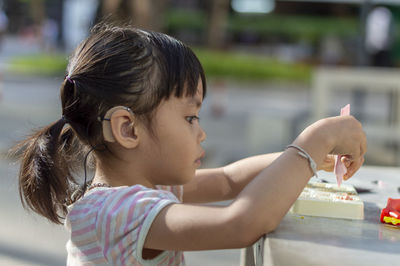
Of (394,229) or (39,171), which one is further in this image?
(39,171)

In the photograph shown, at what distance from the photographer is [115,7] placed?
23.3ft

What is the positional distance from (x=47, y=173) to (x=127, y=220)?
27cm

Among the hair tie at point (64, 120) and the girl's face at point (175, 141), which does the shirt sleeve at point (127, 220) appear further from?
the hair tie at point (64, 120)

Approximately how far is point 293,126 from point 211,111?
14.4ft

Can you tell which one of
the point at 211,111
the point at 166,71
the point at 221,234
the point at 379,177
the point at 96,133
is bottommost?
the point at 211,111

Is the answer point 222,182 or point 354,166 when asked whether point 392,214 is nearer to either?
point 354,166

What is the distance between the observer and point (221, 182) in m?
1.49

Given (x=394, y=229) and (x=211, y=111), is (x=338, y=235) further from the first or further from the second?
(x=211, y=111)

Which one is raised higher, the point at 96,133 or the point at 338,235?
the point at 96,133

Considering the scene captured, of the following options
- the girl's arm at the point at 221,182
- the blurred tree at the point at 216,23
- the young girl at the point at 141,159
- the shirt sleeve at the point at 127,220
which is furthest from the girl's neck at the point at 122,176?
the blurred tree at the point at 216,23

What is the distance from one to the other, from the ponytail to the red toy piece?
2.10ft

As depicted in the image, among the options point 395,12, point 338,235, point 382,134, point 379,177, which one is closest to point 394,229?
point 338,235

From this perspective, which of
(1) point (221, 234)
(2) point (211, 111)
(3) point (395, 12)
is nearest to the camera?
(1) point (221, 234)

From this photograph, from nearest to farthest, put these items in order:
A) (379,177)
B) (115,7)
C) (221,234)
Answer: (221,234)
(379,177)
(115,7)
